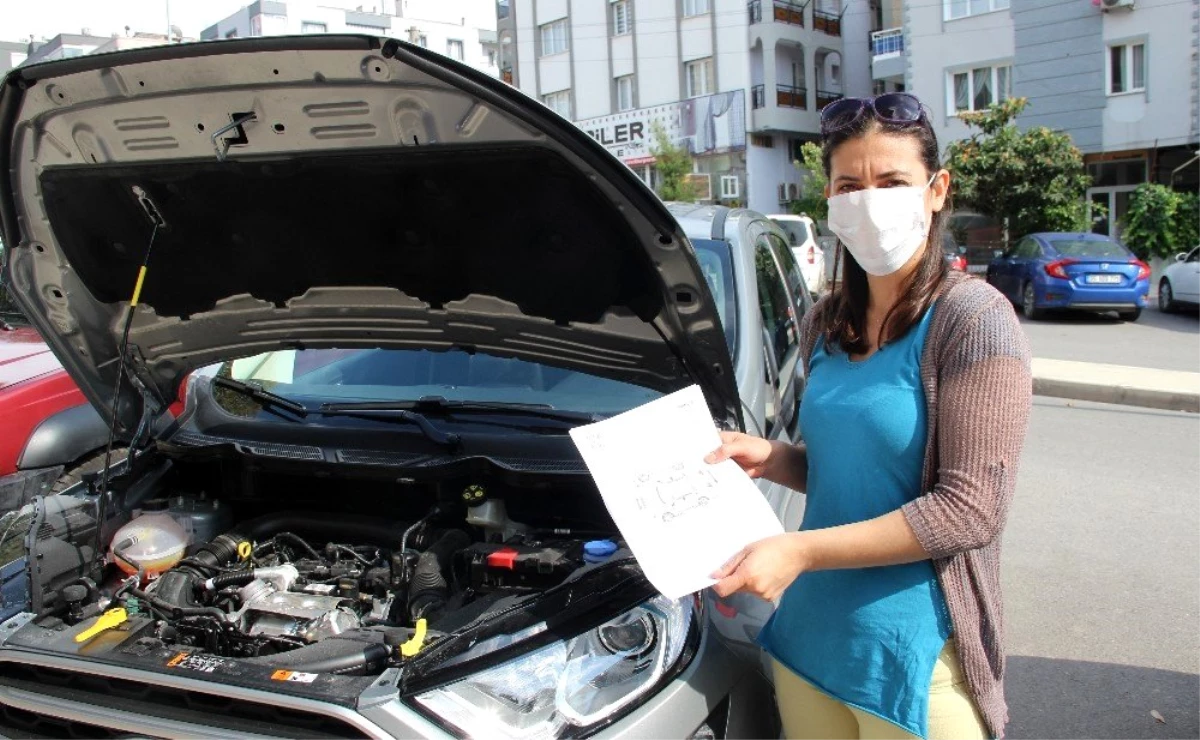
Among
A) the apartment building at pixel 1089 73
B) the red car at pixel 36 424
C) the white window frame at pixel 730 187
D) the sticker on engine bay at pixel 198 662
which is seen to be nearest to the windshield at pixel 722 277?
the sticker on engine bay at pixel 198 662

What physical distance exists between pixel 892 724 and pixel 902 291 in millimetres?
814

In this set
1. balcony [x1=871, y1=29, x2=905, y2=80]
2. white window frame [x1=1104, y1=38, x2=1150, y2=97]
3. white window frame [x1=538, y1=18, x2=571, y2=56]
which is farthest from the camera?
white window frame [x1=538, y1=18, x2=571, y2=56]

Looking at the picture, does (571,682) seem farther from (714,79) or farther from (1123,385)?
(714,79)

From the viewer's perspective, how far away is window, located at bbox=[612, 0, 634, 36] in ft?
116

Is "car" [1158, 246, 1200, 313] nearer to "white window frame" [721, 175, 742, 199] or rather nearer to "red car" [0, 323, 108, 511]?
"red car" [0, 323, 108, 511]

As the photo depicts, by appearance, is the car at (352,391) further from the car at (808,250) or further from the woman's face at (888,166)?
the car at (808,250)

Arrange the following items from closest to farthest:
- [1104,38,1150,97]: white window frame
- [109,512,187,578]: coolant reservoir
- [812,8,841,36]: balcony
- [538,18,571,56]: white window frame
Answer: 1. [109,512,187,578]: coolant reservoir
2. [1104,38,1150,97]: white window frame
3. [812,8,841,36]: balcony
4. [538,18,571,56]: white window frame

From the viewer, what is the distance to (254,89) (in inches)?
90.3

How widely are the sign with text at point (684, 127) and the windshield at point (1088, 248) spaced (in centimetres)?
1814

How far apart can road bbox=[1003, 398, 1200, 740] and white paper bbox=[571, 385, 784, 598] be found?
2156mm

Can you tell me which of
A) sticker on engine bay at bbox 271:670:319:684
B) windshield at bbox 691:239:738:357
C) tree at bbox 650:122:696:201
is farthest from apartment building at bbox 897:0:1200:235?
sticker on engine bay at bbox 271:670:319:684

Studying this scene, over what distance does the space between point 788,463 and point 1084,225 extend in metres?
20.7

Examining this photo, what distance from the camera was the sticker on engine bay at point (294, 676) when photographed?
79.4 inches

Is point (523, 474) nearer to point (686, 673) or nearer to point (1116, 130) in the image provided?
point (686, 673)
